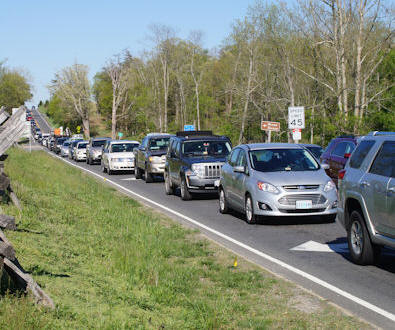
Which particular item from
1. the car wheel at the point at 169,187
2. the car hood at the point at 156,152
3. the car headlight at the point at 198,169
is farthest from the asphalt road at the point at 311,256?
the car hood at the point at 156,152

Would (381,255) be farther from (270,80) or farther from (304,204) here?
(270,80)

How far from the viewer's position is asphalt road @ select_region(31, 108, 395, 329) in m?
7.59

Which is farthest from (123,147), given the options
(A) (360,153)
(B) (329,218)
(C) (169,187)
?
(A) (360,153)

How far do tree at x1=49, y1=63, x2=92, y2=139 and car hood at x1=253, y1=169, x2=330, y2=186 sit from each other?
117 m

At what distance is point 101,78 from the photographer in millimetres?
160375

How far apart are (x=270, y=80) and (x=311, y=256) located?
2581 inches

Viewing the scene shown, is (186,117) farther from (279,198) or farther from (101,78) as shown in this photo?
(279,198)

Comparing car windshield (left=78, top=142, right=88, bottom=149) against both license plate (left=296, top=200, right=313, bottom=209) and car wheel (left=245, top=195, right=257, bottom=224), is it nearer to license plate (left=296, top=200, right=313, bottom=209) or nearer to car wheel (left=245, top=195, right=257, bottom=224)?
car wheel (left=245, top=195, right=257, bottom=224)

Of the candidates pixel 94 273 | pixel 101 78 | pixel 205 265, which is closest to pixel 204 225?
pixel 205 265

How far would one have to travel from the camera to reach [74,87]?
130625mm

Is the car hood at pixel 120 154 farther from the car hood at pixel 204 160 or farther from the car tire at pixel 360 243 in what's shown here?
the car tire at pixel 360 243

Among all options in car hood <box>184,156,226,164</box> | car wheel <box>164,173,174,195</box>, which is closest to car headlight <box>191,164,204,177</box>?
car hood <box>184,156,226,164</box>

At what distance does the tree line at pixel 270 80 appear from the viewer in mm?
44469

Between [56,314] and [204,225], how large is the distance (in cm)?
893
